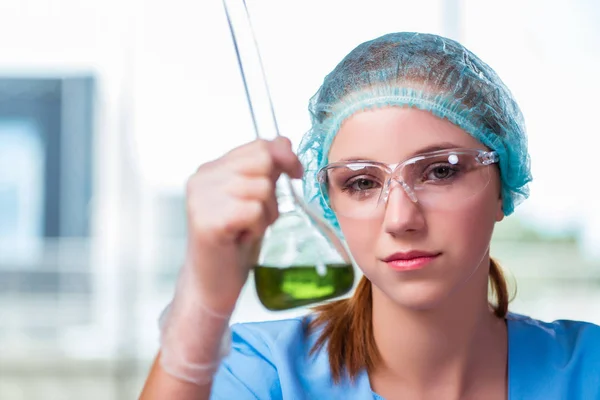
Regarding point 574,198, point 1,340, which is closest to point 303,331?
point 574,198

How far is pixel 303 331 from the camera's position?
126 centimetres

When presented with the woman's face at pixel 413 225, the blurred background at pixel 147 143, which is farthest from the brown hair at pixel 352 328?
the blurred background at pixel 147 143

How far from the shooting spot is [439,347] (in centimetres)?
116

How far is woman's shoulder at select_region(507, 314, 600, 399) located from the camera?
1185mm

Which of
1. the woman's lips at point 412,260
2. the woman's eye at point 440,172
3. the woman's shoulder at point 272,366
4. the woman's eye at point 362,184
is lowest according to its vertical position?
the woman's shoulder at point 272,366

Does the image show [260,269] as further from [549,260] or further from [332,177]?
[549,260]

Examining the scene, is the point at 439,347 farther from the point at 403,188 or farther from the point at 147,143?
the point at 147,143

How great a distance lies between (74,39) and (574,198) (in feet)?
10.1

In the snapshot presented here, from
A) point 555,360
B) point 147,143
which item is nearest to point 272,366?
point 555,360

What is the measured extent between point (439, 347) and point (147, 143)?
3125mm

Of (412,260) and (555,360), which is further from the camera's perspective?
(555,360)

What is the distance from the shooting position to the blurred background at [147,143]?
3.62 meters

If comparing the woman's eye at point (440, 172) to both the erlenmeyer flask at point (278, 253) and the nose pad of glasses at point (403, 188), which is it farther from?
the erlenmeyer flask at point (278, 253)

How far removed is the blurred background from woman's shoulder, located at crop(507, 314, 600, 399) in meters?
2.21
